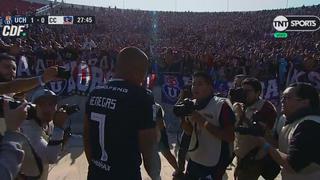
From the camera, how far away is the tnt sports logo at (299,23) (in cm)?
1600

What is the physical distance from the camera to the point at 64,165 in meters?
8.20

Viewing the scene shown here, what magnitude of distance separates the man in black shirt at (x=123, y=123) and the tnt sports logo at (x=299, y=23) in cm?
1362

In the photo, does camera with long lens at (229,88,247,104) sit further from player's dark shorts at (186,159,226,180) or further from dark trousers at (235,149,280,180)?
player's dark shorts at (186,159,226,180)

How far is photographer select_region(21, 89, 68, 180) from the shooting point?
3707 mm

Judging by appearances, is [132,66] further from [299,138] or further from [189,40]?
[189,40]

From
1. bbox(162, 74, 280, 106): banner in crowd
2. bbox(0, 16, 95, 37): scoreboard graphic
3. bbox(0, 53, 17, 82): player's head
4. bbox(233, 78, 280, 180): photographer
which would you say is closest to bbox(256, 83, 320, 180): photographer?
bbox(233, 78, 280, 180): photographer

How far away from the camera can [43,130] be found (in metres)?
4.18

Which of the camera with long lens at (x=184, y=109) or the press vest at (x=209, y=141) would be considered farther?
the press vest at (x=209, y=141)

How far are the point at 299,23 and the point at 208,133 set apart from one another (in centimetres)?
1258

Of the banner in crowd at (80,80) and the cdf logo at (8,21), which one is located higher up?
the cdf logo at (8,21)

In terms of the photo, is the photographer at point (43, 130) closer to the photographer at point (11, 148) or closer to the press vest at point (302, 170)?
the photographer at point (11, 148)

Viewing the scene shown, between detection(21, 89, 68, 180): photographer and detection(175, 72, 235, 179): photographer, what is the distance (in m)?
1.28

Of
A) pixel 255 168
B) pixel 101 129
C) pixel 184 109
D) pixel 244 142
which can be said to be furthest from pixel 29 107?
pixel 255 168

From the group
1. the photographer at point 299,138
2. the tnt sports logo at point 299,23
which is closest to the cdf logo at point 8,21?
the tnt sports logo at point 299,23
